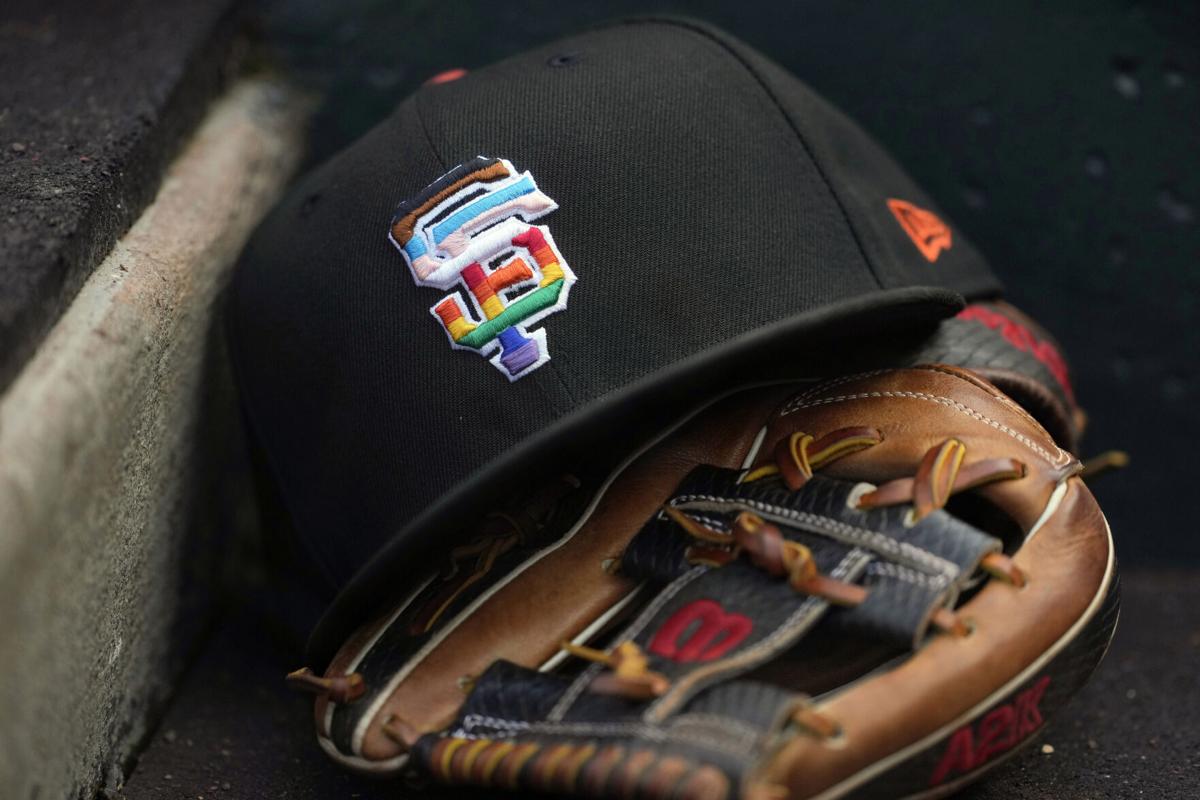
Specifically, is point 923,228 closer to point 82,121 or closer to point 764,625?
point 764,625

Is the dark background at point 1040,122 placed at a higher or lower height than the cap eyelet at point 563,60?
lower

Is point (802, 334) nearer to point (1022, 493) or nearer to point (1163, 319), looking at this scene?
point (1022, 493)

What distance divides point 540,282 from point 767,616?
0.29 m

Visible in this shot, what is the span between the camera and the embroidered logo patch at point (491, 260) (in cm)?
82

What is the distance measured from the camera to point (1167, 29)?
4.10 ft

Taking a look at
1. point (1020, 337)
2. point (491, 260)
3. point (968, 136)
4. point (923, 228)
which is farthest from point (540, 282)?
point (968, 136)

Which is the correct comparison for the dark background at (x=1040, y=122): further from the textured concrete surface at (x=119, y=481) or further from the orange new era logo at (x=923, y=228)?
the orange new era logo at (x=923, y=228)

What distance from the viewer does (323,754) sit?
37.1 inches

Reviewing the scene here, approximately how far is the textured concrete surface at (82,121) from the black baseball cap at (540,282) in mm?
156

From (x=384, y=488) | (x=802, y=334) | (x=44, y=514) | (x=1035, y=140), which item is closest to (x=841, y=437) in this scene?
(x=802, y=334)

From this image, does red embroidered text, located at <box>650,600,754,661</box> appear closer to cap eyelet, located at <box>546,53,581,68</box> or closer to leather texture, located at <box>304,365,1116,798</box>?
leather texture, located at <box>304,365,1116,798</box>

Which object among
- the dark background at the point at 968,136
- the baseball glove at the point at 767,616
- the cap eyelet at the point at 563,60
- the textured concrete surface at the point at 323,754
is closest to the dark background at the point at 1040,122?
the dark background at the point at 968,136

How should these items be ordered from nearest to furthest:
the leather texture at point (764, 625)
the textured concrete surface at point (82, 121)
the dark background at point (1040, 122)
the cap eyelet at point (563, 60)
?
1. the leather texture at point (764, 625)
2. the textured concrete surface at point (82, 121)
3. the cap eyelet at point (563, 60)
4. the dark background at point (1040, 122)

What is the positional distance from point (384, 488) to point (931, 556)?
1.33ft
